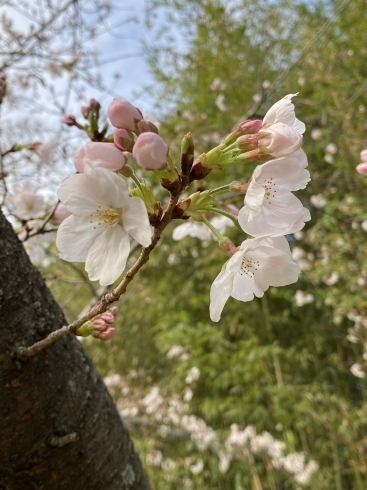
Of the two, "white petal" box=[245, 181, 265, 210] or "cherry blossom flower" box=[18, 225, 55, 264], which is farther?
"cherry blossom flower" box=[18, 225, 55, 264]

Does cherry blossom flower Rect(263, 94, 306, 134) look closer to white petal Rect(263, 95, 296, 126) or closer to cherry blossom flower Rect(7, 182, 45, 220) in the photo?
white petal Rect(263, 95, 296, 126)

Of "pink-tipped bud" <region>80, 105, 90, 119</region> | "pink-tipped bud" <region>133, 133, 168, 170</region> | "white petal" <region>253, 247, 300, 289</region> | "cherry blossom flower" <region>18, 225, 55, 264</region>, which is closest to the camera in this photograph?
"pink-tipped bud" <region>133, 133, 168, 170</region>

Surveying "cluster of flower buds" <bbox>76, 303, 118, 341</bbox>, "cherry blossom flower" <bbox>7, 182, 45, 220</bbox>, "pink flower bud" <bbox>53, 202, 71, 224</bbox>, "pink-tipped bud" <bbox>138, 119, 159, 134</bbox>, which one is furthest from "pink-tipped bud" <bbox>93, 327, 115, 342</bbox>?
"cherry blossom flower" <bbox>7, 182, 45, 220</bbox>

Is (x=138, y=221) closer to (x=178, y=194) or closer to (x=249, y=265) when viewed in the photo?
(x=178, y=194)

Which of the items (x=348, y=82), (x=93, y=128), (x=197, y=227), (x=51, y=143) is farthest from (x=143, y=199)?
(x=348, y=82)

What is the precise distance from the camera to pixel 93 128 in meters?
0.64

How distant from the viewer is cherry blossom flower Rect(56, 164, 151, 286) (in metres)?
0.39

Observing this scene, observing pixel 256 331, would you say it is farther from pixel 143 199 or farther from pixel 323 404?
pixel 143 199

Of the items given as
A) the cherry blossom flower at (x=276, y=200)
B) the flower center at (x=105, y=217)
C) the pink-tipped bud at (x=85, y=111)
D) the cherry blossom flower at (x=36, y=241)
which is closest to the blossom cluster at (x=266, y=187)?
the cherry blossom flower at (x=276, y=200)

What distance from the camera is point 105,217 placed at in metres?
0.45

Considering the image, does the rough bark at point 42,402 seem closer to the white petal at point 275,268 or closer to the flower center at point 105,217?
the flower center at point 105,217

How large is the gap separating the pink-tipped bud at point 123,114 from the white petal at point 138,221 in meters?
0.08

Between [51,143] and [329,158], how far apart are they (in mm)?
2407

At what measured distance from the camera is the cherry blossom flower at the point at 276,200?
15.2 inches
